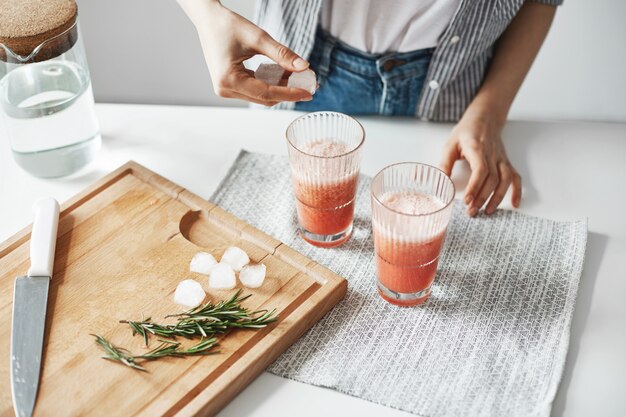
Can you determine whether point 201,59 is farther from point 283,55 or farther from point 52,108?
point 283,55

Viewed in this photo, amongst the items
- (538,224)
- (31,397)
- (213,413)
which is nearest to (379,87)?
(538,224)

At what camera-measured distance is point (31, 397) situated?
1.06m

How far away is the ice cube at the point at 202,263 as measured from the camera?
1257 mm

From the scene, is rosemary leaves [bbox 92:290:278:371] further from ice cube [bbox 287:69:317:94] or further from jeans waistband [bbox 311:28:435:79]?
jeans waistband [bbox 311:28:435:79]

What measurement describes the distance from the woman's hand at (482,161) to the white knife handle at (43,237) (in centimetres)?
77

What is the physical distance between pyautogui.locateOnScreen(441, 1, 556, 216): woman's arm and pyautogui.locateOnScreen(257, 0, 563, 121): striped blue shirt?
4 cm

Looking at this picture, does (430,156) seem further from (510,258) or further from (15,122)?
(15,122)

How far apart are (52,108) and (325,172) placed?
575mm

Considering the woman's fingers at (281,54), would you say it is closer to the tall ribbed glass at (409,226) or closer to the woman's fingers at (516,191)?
the tall ribbed glass at (409,226)

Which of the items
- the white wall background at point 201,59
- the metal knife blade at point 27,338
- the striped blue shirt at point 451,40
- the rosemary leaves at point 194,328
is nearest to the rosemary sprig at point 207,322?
the rosemary leaves at point 194,328

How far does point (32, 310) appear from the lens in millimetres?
1175

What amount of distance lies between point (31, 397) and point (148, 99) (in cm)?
161

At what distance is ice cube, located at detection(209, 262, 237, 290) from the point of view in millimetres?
1227

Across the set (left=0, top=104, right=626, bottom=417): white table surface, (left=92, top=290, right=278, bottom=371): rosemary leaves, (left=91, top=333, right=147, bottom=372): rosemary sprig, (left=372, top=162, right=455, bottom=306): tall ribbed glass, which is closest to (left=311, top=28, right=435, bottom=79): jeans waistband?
(left=0, top=104, right=626, bottom=417): white table surface
